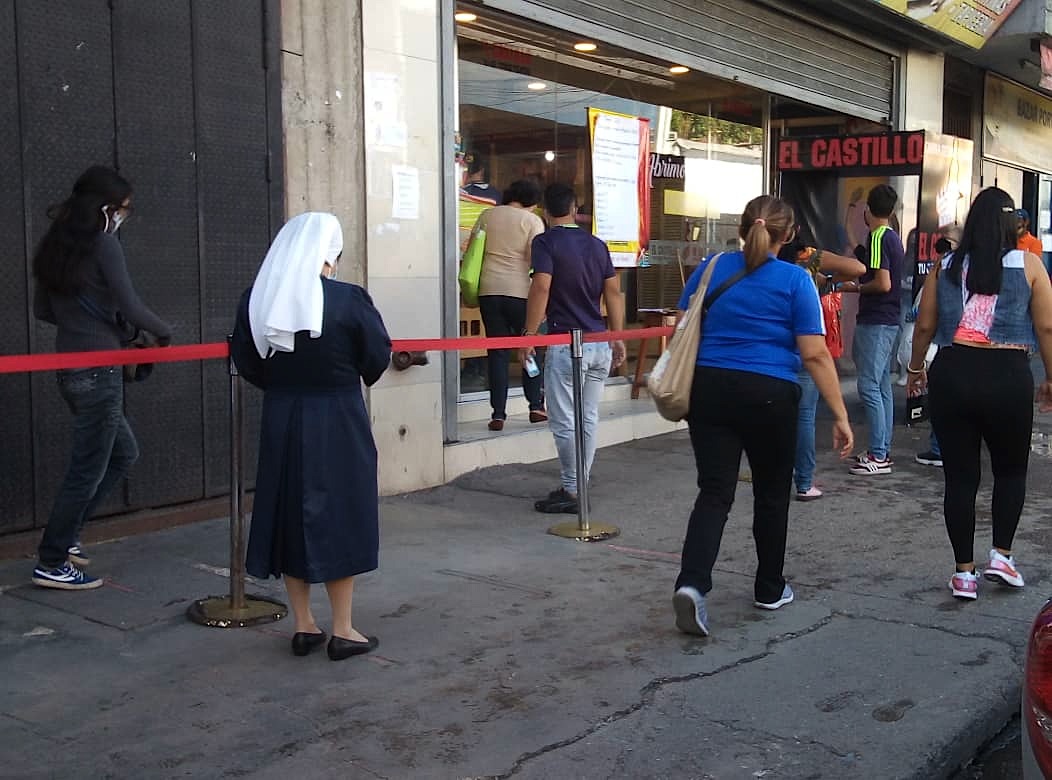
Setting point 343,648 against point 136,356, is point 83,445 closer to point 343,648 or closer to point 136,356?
point 136,356

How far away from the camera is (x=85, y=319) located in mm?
5109

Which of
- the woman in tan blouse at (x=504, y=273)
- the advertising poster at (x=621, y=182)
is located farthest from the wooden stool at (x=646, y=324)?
the woman in tan blouse at (x=504, y=273)

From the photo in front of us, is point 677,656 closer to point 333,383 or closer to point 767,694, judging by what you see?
point 767,694

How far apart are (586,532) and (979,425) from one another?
223cm

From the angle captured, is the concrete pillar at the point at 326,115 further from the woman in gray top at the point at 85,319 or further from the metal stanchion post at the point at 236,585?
the metal stanchion post at the point at 236,585

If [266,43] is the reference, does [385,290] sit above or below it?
below

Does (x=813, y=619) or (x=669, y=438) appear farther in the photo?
(x=669, y=438)

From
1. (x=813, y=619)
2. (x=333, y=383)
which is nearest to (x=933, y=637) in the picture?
(x=813, y=619)

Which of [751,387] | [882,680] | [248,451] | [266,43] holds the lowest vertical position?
[882,680]

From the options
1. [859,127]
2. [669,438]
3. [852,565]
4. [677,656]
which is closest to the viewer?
[677,656]

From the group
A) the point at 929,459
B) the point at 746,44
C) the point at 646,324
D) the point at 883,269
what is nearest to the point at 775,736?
the point at 883,269

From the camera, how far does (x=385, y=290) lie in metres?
7.36

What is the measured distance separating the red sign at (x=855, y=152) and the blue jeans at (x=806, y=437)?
4989mm

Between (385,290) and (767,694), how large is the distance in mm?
4069
